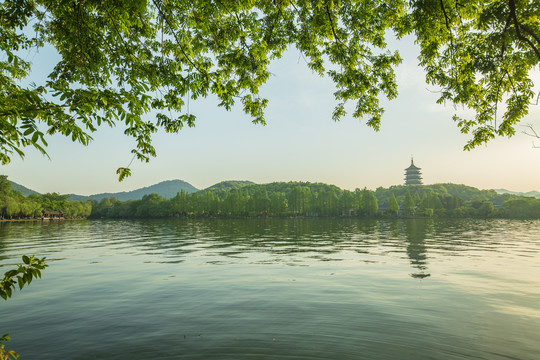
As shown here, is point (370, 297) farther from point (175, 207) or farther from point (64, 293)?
point (175, 207)

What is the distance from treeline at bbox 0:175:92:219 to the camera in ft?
363

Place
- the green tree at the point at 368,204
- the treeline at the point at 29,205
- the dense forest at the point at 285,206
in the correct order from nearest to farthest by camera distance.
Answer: the treeline at the point at 29,205, the dense forest at the point at 285,206, the green tree at the point at 368,204

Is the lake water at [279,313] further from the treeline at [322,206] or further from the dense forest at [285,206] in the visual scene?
the dense forest at [285,206]

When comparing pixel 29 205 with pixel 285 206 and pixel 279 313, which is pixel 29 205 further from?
pixel 279 313

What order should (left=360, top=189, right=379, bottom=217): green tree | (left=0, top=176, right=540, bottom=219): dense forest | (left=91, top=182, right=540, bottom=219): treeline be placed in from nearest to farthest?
(left=0, top=176, right=540, bottom=219): dense forest, (left=91, top=182, right=540, bottom=219): treeline, (left=360, top=189, right=379, bottom=217): green tree

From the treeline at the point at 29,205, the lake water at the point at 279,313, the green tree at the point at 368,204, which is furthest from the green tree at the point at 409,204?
the treeline at the point at 29,205

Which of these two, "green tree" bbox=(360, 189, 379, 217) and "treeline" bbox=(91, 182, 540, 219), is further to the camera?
"green tree" bbox=(360, 189, 379, 217)

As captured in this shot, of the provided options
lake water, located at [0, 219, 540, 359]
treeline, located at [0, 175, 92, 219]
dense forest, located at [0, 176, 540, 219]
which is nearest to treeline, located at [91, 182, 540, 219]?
dense forest, located at [0, 176, 540, 219]

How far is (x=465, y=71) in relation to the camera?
30.1ft

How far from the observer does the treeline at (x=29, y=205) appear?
363 ft

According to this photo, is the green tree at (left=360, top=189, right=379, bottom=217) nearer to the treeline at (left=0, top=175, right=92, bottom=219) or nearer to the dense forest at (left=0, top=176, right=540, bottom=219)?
the dense forest at (left=0, top=176, right=540, bottom=219)

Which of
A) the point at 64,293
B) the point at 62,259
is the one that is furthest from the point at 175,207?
the point at 64,293

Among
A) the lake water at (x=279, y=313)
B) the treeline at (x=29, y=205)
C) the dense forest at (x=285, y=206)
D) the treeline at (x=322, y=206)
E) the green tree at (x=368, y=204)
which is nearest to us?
the lake water at (x=279, y=313)

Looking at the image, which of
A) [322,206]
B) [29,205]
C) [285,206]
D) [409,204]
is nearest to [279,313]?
[409,204]
